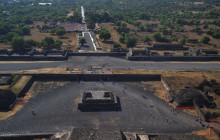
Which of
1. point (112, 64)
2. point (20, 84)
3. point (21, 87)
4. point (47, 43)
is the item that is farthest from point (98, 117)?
point (47, 43)

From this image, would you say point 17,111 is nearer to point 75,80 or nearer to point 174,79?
point 75,80

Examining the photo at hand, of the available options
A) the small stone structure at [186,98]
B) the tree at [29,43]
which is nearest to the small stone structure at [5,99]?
the tree at [29,43]

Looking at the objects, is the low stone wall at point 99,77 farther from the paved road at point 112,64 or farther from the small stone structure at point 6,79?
the small stone structure at point 6,79

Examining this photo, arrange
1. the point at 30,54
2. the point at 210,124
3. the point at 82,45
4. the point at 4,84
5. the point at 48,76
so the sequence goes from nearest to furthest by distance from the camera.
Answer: the point at 210,124, the point at 4,84, the point at 48,76, the point at 30,54, the point at 82,45

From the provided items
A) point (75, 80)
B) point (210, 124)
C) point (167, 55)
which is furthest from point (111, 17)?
point (210, 124)

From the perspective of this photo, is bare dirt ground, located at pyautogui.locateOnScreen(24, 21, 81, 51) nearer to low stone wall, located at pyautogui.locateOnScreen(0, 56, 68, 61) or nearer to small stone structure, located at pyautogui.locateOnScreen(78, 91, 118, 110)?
low stone wall, located at pyautogui.locateOnScreen(0, 56, 68, 61)
